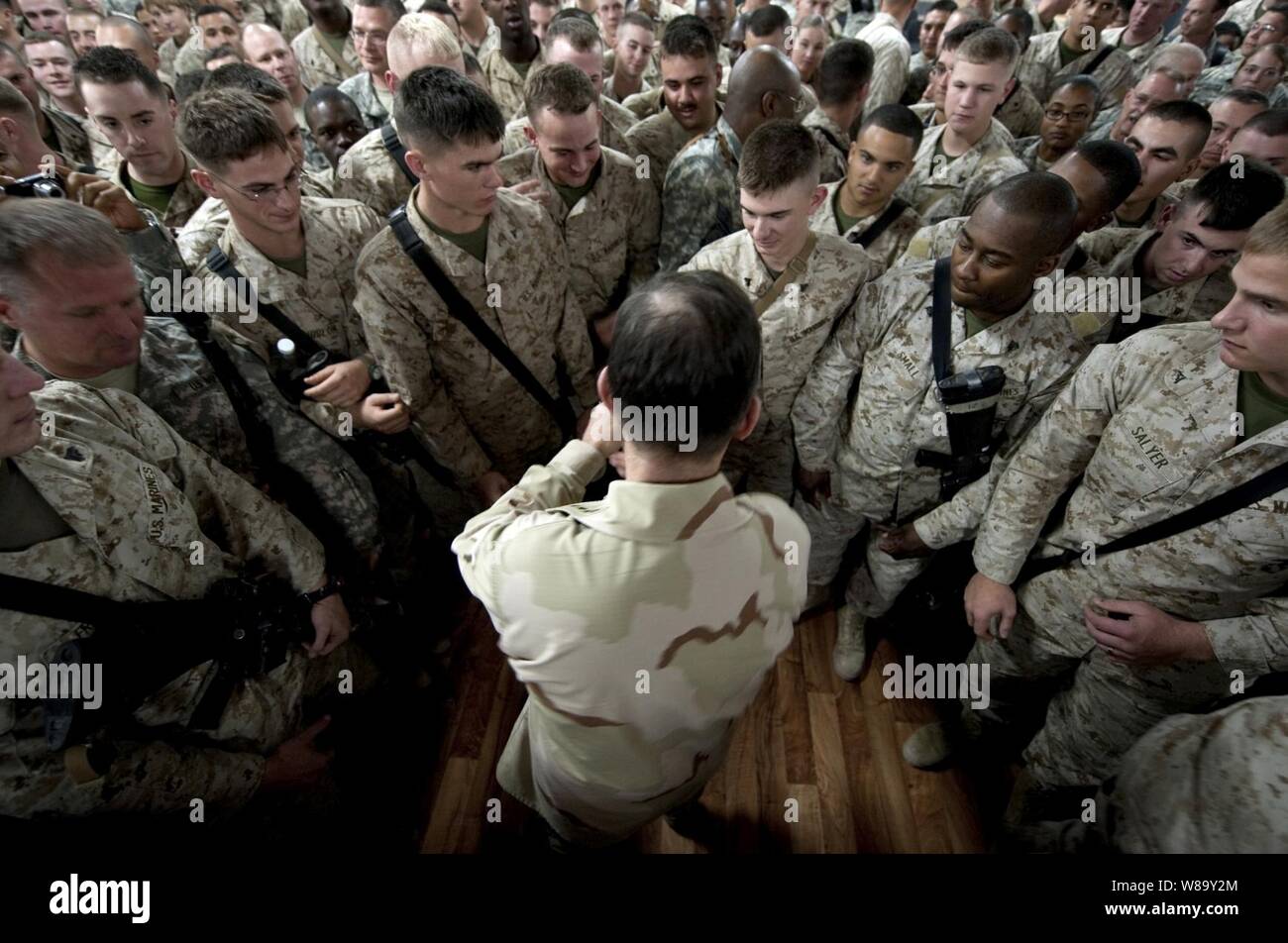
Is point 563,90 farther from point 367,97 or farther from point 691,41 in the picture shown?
point 367,97

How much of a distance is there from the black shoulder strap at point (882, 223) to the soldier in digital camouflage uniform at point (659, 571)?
1766 mm

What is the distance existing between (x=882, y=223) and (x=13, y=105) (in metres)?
3.50

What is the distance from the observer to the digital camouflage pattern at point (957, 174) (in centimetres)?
273

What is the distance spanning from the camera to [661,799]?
1.36 metres

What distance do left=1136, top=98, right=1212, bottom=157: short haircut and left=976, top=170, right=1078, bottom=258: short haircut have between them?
1.59 meters

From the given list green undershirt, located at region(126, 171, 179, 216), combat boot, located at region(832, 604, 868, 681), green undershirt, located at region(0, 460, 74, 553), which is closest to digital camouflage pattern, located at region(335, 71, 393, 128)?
green undershirt, located at region(126, 171, 179, 216)

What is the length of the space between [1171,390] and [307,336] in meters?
2.51

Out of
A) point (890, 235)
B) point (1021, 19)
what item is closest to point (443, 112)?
point (890, 235)

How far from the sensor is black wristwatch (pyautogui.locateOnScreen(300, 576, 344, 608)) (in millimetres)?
1691

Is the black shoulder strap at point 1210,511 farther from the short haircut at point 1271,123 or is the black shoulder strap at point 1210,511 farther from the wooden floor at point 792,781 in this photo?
the short haircut at point 1271,123

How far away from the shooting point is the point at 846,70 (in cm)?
301

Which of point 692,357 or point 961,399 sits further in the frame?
point 961,399

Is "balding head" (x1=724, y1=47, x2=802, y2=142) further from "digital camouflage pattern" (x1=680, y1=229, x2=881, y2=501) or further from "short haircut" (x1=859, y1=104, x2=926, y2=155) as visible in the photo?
"digital camouflage pattern" (x1=680, y1=229, x2=881, y2=501)

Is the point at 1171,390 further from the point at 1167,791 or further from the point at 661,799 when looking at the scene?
the point at 661,799
